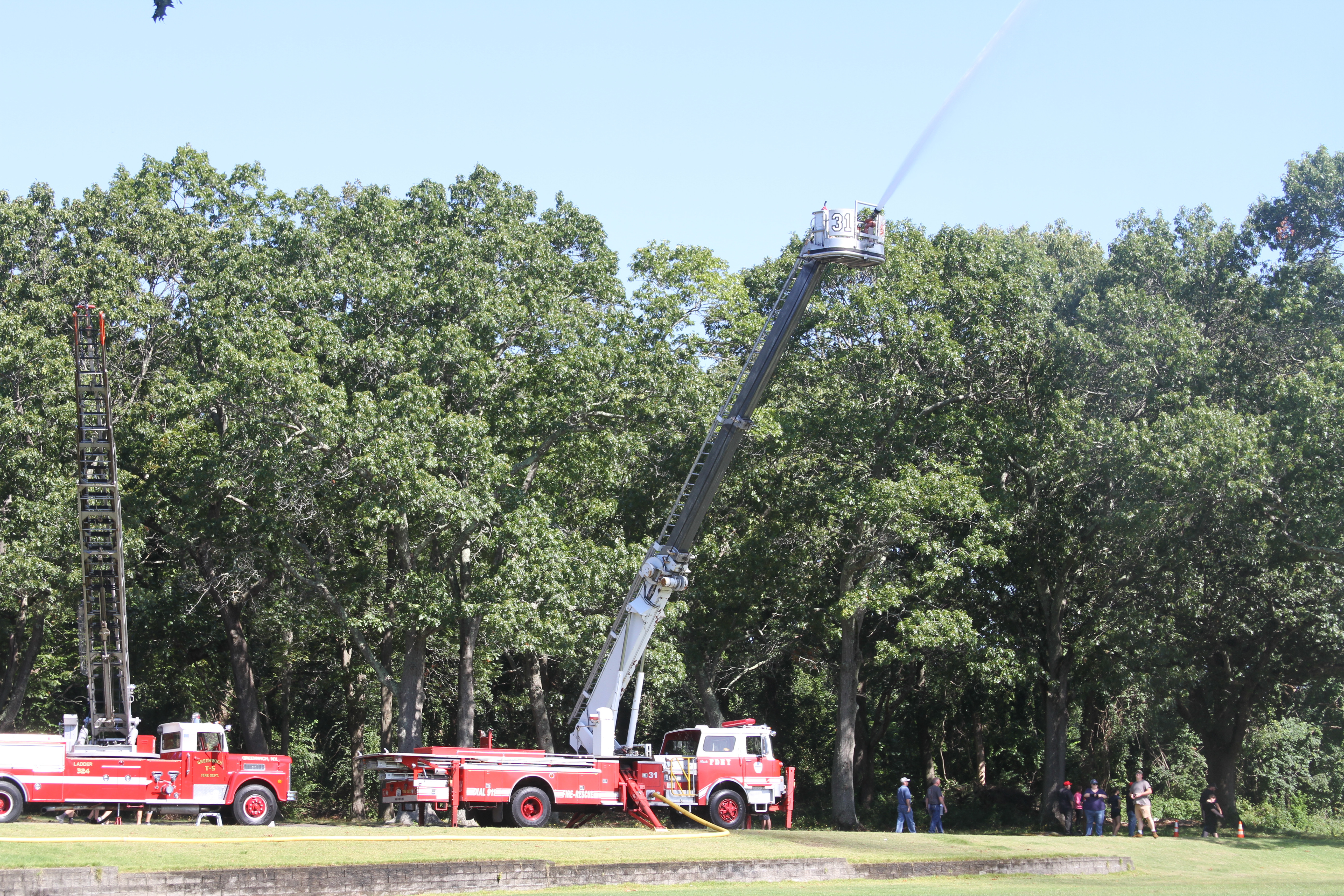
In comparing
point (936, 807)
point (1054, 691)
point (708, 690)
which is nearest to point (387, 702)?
point (708, 690)

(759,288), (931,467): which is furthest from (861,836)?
(759,288)

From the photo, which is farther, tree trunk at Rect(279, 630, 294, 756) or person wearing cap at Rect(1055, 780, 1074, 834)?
tree trunk at Rect(279, 630, 294, 756)

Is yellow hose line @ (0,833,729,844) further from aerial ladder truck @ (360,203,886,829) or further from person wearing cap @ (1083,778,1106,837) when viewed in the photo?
person wearing cap @ (1083,778,1106,837)

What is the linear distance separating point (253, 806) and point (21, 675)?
13619 millimetres

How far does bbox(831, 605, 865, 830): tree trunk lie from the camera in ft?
121

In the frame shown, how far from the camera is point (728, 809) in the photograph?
1152 inches

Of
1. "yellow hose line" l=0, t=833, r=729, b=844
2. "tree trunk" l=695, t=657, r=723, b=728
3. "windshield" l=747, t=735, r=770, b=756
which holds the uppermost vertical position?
"tree trunk" l=695, t=657, r=723, b=728

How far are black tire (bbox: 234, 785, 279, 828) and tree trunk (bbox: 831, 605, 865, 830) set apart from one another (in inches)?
675

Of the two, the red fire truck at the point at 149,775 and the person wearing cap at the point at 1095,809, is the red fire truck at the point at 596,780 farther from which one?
the person wearing cap at the point at 1095,809

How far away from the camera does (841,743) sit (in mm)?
36812

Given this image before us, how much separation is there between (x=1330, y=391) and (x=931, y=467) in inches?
421

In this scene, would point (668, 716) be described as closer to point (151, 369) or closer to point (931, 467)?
point (931, 467)

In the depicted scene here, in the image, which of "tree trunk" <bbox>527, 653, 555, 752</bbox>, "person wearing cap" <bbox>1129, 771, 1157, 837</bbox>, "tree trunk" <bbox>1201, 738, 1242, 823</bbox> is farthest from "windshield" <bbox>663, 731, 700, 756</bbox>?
"tree trunk" <bbox>1201, 738, 1242, 823</bbox>

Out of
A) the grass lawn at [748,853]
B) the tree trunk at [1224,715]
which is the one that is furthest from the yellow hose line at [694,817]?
the tree trunk at [1224,715]
